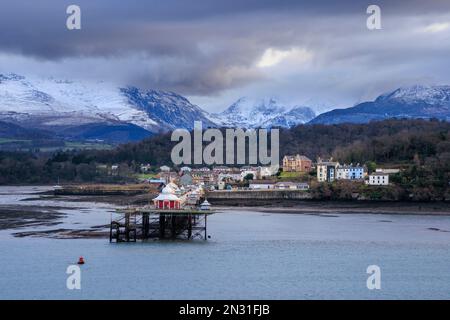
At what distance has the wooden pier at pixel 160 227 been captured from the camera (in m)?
48.7

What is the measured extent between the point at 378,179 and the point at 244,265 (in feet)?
170

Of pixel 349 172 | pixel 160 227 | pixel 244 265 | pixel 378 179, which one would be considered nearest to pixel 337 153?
pixel 349 172

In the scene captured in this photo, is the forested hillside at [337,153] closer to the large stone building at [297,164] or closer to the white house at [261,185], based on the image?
the large stone building at [297,164]

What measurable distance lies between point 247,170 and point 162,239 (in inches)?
2411

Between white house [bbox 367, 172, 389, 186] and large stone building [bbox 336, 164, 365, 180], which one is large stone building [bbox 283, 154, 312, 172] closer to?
large stone building [bbox 336, 164, 365, 180]

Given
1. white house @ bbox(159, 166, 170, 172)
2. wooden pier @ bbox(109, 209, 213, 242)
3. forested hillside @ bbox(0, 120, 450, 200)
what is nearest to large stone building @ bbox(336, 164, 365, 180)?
forested hillside @ bbox(0, 120, 450, 200)

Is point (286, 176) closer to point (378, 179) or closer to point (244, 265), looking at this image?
point (378, 179)

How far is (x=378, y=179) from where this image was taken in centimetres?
9069

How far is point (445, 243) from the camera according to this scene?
4997 centimetres

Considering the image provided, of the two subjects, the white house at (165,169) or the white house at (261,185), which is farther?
the white house at (165,169)

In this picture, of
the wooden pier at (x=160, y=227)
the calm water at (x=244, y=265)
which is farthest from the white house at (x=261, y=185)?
the wooden pier at (x=160, y=227)

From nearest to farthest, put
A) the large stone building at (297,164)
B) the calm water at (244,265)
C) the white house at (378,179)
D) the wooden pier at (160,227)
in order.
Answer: the calm water at (244,265) → the wooden pier at (160,227) → the white house at (378,179) → the large stone building at (297,164)

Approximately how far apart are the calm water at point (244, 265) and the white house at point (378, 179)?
104 feet
